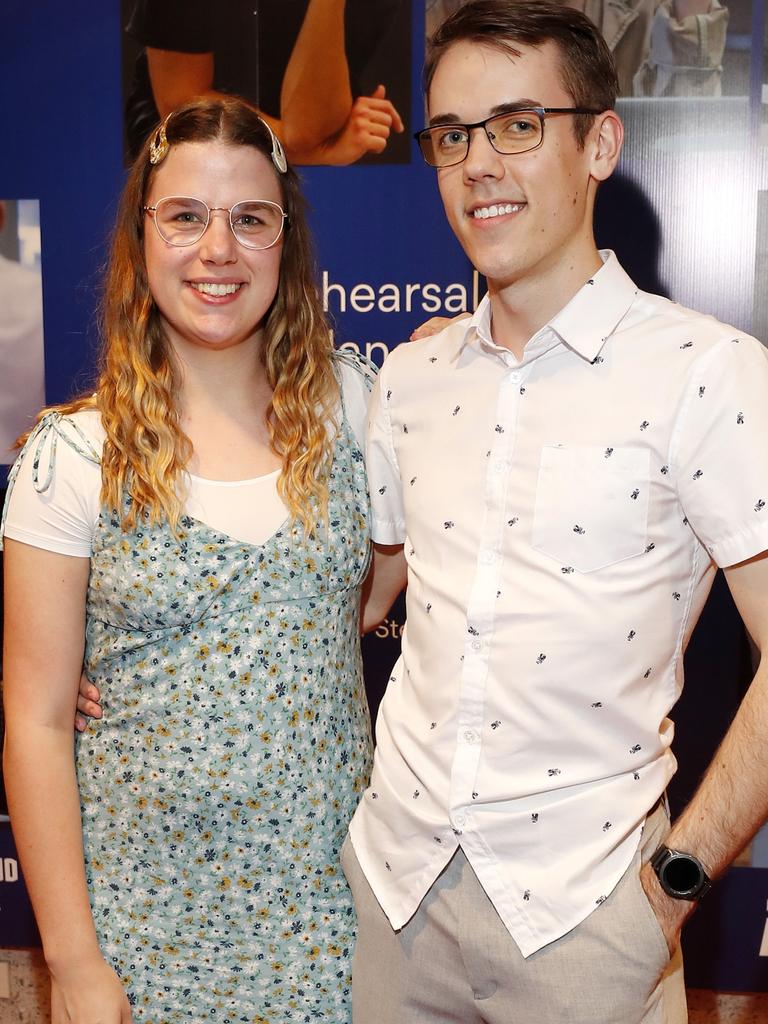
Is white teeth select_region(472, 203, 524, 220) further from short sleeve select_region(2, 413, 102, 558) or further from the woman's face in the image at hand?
short sleeve select_region(2, 413, 102, 558)

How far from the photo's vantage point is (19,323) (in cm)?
281

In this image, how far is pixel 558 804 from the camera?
1.57 meters

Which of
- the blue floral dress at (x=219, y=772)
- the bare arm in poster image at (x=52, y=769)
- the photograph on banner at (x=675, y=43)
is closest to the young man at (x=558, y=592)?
the blue floral dress at (x=219, y=772)

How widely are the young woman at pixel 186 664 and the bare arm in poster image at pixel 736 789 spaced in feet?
1.81

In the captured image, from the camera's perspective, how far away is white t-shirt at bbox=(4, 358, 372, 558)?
1713 mm

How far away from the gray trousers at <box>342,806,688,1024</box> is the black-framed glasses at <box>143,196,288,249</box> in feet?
3.45

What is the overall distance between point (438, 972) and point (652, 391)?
37.4 inches

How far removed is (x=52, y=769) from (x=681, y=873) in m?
1.00

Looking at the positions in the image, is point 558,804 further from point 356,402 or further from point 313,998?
point 356,402

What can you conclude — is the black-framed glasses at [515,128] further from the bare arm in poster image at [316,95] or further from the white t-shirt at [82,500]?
the bare arm in poster image at [316,95]

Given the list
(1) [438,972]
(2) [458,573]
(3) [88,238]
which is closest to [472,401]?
(2) [458,573]

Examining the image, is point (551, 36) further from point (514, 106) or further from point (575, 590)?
point (575, 590)

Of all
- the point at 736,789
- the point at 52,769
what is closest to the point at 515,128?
the point at 736,789

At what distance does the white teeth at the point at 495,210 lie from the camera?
1.64 metres
